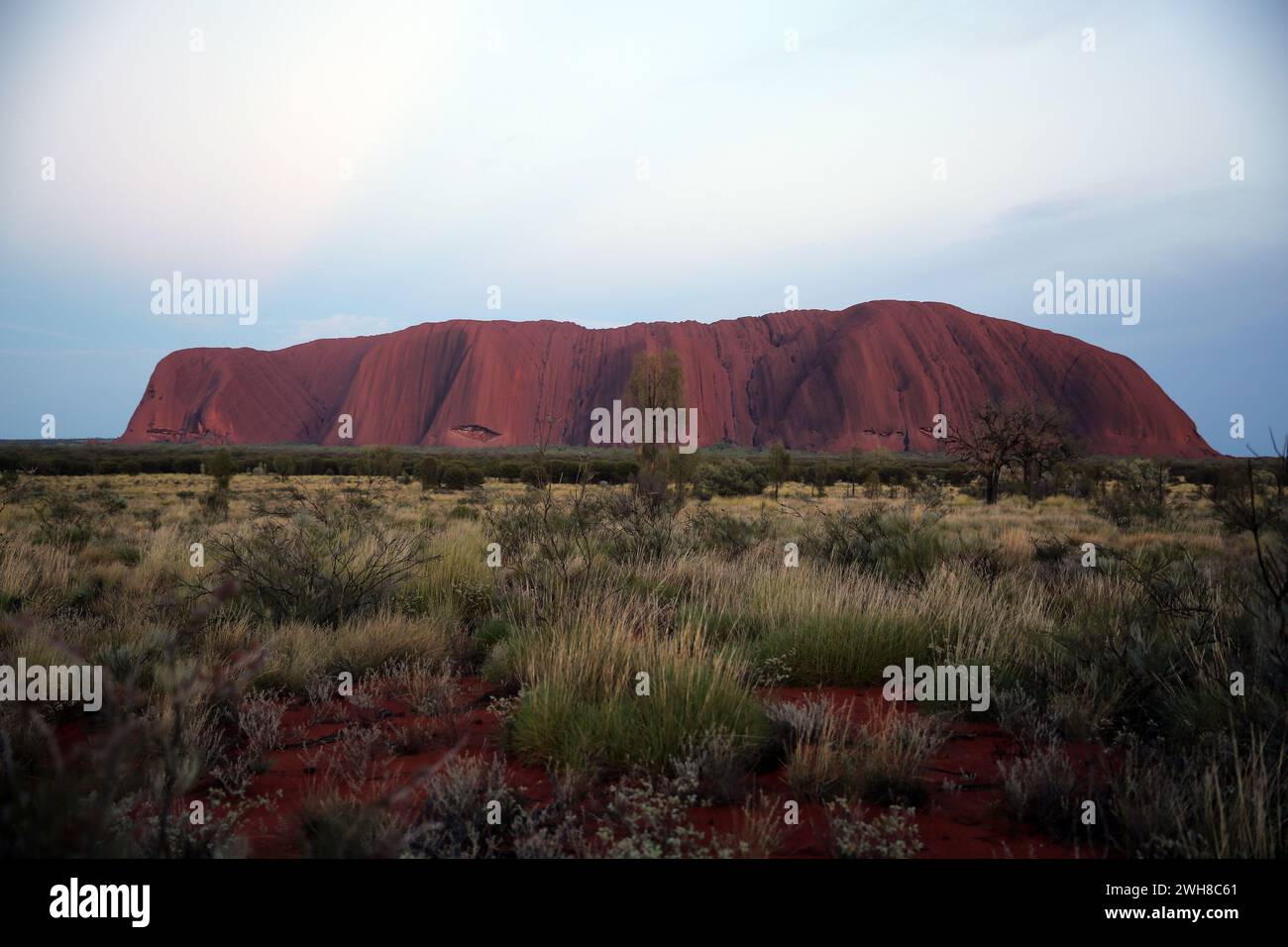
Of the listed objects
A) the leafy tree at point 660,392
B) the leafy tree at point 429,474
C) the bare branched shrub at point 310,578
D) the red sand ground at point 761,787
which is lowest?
the red sand ground at point 761,787

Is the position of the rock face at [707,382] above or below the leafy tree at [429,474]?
above

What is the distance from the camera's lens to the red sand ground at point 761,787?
2.61m

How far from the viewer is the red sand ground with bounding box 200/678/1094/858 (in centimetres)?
261

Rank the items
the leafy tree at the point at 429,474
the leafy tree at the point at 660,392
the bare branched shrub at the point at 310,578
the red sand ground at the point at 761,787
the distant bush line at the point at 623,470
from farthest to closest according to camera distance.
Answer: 1. the leafy tree at the point at 429,474
2. the distant bush line at the point at 623,470
3. the leafy tree at the point at 660,392
4. the bare branched shrub at the point at 310,578
5. the red sand ground at the point at 761,787

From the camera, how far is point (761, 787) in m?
3.11

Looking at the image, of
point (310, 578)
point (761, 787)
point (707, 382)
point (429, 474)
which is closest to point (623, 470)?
point (429, 474)

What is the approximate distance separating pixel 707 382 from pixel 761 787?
4135 inches

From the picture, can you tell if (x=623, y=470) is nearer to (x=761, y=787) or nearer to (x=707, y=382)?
(x=761, y=787)

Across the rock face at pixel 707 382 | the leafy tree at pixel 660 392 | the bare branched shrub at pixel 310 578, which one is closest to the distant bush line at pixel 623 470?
the leafy tree at pixel 660 392

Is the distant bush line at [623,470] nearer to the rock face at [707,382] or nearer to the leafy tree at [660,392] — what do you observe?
the leafy tree at [660,392]

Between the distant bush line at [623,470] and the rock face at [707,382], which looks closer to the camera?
the distant bush line at [623,470]

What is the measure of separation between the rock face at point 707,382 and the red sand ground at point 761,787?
93.0 meters
